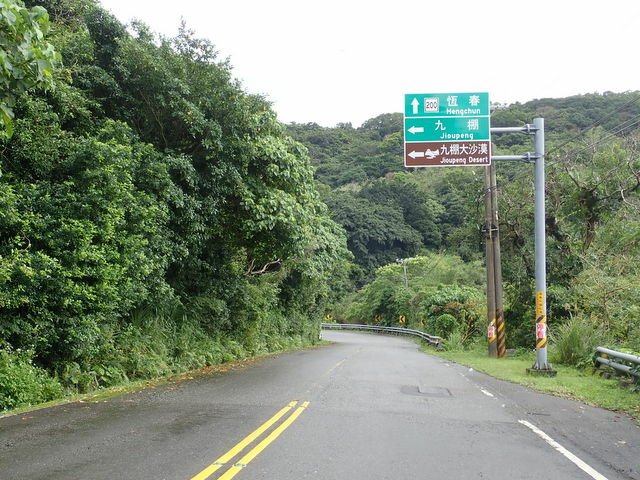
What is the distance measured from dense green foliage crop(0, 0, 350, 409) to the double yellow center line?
431cm

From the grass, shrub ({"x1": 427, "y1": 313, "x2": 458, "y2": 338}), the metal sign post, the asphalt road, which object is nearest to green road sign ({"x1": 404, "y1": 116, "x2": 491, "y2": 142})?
the metal sign post

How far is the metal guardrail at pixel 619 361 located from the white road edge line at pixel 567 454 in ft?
15.7

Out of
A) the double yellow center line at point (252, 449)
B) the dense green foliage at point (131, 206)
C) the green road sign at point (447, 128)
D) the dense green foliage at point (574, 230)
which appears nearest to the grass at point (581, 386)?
the dense green foliage at point (574, 230)

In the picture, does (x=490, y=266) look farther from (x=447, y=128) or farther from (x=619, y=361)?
(x=619, y=361)

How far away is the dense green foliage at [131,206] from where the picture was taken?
10.2 metres

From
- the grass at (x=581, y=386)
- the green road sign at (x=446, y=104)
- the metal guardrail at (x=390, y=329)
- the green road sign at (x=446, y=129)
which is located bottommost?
the metal guardrail at (x=390, y=329)

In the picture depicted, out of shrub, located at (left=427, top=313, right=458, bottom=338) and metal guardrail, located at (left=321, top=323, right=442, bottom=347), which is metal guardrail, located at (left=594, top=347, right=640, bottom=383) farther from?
shrub, located at (left=427, top=313, right=458, bottom=338)

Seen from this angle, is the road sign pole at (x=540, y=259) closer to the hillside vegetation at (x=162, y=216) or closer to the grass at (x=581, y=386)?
the grass at (x=581, y=386)

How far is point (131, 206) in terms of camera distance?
11828mm

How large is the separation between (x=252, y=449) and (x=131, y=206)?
6757 mm

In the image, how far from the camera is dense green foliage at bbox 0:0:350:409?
10195 millimetres

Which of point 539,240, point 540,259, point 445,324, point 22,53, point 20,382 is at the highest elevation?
point 22,53

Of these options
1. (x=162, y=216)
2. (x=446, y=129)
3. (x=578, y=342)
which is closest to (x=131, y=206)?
(x=162, y=216)

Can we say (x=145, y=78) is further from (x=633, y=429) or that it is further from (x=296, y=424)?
(x=633, y=429)
